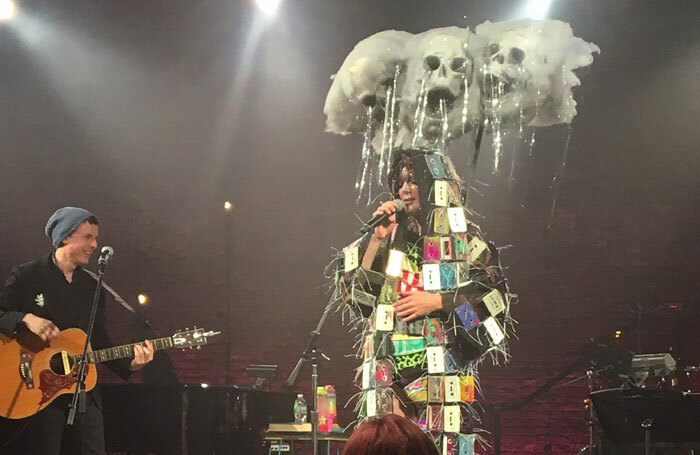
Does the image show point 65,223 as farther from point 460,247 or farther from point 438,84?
point 438,84

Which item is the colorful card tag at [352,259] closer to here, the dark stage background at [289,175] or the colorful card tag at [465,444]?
the colorful card tag at [465,444]

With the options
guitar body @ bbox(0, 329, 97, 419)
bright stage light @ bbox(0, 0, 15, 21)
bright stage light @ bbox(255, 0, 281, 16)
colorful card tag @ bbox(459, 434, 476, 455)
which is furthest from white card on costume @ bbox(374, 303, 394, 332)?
bright stage light @ bbox(0, 0, 15, 21)

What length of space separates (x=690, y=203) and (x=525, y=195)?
51.2 inches

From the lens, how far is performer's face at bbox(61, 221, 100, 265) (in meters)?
4.06

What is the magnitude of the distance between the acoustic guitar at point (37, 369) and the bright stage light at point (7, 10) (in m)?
4.29

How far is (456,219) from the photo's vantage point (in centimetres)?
357

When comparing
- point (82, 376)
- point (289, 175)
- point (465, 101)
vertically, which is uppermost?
point (289, 175)

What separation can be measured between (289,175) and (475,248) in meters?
3.71

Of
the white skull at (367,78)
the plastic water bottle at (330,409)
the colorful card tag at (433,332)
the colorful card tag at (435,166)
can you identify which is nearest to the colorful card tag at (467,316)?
the colorful card tag at (433,332)

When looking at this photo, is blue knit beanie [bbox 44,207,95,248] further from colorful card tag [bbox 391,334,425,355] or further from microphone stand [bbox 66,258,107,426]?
colorful card tag [bbox 391,334,425,355]

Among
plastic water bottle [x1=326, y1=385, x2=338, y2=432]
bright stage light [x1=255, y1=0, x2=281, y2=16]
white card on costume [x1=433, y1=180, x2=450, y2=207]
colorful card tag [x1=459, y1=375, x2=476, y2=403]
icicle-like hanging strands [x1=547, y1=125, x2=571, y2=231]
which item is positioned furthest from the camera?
bright stage light [x1=255, y1=0, x2=281, y2=16]

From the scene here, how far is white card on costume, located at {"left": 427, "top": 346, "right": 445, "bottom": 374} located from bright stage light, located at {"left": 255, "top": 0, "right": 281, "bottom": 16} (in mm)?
4417

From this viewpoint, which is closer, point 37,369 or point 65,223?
point 37,369

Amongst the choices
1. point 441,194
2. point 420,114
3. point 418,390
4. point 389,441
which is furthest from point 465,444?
point 389,441
